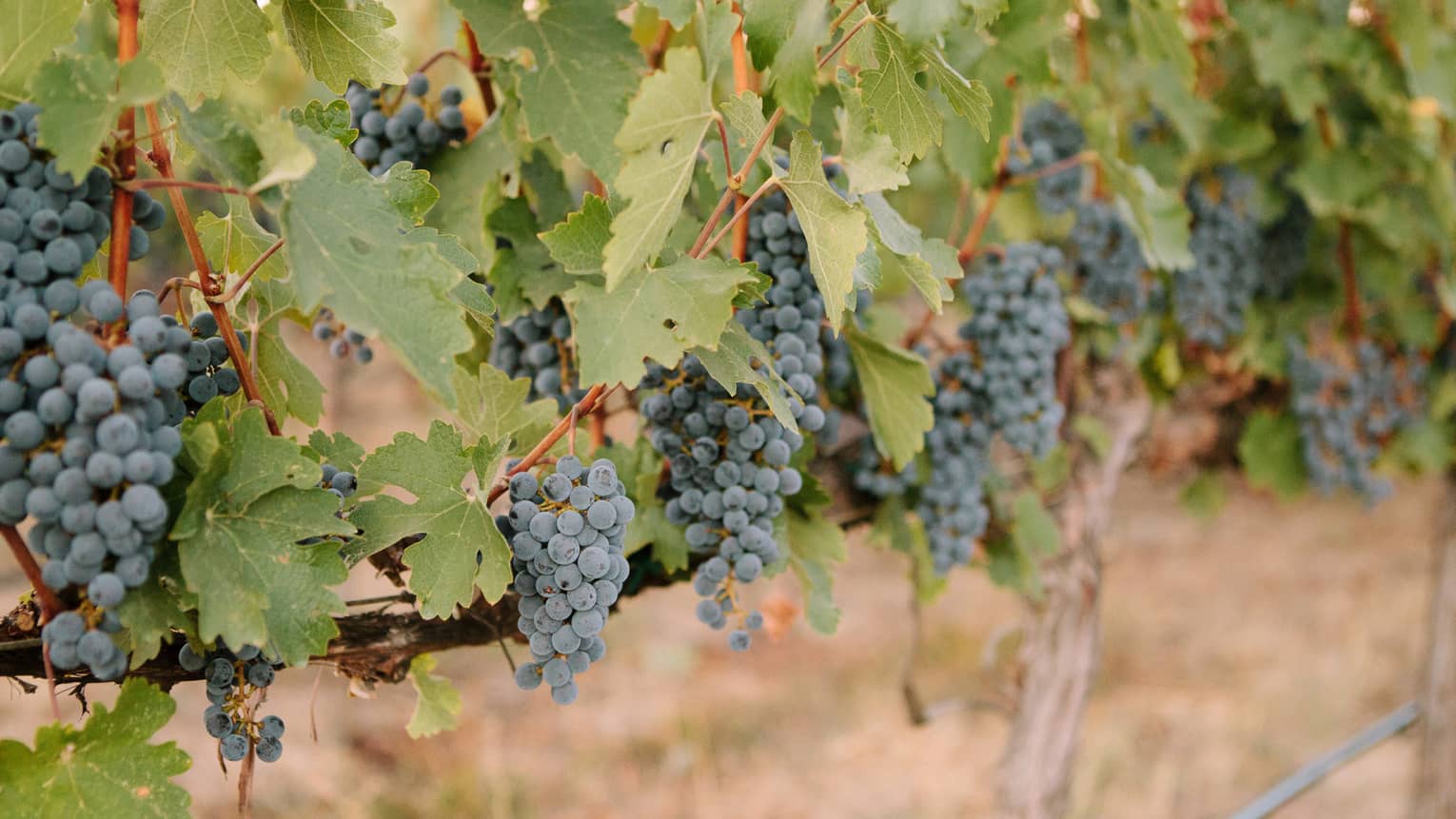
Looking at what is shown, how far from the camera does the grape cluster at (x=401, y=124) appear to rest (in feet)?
4.38

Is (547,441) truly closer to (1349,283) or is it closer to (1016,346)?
(1016,346)

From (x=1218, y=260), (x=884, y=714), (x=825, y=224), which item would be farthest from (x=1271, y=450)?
(x=884, y=714)

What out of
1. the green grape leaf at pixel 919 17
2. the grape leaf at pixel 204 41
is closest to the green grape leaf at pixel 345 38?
the grape leaf at pixel 204 41

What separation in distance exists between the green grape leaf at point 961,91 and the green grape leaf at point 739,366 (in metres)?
0.31

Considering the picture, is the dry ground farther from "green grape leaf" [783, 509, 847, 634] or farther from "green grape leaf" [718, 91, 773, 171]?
"green grape leaf" [718, 91, 773, 171]

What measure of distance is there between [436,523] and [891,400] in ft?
2.16

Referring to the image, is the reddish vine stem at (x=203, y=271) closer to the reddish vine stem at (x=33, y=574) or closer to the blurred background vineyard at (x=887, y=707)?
the reddish vine stem at (x=33, y=574)

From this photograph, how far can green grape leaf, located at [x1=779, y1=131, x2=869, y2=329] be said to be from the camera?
955 millimetres

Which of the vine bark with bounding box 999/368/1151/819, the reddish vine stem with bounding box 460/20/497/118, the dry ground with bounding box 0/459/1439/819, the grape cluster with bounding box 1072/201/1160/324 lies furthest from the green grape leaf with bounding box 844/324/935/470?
the dry ground with bounding box 0/459/1439/819

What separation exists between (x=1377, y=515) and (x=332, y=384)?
7.01 m

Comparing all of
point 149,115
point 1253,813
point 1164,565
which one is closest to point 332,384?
point 1164,565

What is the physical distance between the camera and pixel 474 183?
1.36 metres

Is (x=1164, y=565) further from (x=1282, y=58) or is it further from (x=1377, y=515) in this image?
(x=1282, y=58)

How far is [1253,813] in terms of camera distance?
2.74 meters
